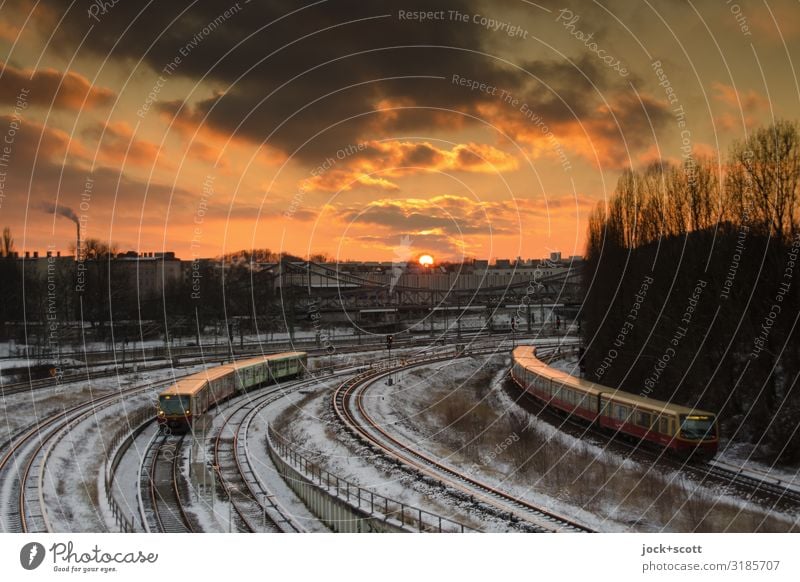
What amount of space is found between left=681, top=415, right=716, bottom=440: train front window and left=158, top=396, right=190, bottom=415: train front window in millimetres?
22586

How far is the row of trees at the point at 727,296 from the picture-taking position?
90.5ft

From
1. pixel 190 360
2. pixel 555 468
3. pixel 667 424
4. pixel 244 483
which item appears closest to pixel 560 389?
pixel 667 424

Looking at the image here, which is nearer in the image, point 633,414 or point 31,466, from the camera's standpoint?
point 31,466

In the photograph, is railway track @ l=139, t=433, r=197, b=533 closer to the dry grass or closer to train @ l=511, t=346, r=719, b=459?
the dry grass

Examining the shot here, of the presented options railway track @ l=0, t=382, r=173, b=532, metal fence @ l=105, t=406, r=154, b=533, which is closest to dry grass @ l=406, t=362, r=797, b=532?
metal fence @ l=105, t=406, r=154, b=533

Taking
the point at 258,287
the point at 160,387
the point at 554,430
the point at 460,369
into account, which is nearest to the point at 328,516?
the point at 554,430

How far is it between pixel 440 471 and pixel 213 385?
19.1 meters

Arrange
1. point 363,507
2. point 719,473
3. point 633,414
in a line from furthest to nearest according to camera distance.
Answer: point 633,414 → point 719,473 → point 363,507

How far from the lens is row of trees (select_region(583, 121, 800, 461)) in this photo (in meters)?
27.6

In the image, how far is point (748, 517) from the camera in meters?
20.6

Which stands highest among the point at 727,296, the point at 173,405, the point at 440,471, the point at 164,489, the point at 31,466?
the point at 727,296

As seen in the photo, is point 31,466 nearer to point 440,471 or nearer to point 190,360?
point 440,471

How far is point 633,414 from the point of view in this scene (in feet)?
103

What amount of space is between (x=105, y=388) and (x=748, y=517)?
40290mm
